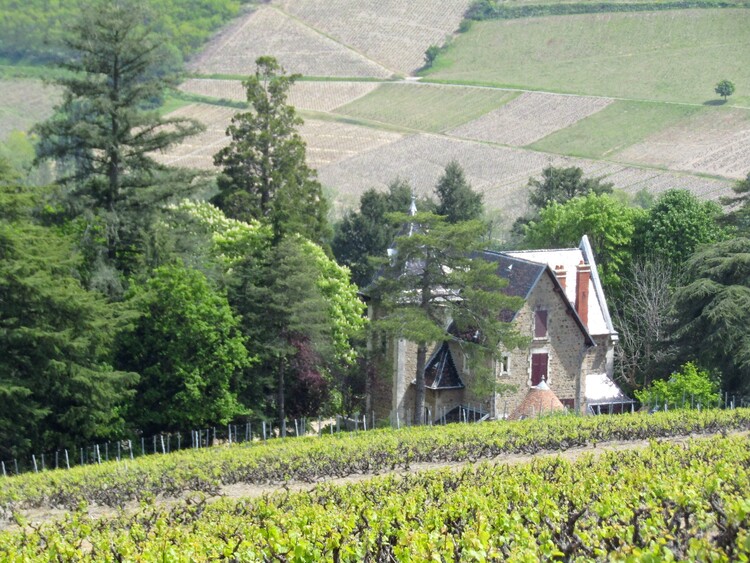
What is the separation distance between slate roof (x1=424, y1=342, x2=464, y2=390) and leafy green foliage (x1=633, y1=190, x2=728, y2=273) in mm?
16011

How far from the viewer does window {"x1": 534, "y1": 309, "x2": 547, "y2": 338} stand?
49.6 m

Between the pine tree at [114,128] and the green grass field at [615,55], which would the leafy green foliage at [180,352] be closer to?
the pine tree at [114,128]

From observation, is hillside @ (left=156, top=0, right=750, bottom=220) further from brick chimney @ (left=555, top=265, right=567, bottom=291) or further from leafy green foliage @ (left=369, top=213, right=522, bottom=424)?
leafy green foliage @ (left=369, top=213, right=522, bottom=424)

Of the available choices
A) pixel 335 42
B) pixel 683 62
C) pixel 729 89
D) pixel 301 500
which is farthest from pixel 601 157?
pixel 301 500

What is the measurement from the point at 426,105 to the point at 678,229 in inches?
2768

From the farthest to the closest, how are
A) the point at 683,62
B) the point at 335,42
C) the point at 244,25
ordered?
the point at 244,25
the point at 335,42
the point at 683,62

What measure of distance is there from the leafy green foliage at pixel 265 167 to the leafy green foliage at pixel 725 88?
195ft

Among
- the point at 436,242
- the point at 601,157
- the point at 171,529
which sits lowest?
the point at 171,529

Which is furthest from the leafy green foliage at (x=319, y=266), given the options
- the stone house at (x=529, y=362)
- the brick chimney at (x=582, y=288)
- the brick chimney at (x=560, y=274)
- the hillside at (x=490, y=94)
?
the hillside at (x=490, y=94)

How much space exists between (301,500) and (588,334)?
2658 centimetres

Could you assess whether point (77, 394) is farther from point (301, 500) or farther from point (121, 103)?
point (301, 500)

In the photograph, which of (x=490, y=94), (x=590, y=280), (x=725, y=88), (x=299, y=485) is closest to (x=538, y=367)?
(x=590, y=280)

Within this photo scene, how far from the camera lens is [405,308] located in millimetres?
44344

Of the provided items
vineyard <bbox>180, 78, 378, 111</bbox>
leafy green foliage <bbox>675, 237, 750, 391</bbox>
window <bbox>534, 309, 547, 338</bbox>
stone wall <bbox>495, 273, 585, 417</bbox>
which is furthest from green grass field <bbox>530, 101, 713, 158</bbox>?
window <bbox>534, 309, 547, 338</bbox>
